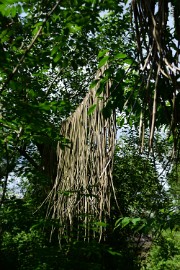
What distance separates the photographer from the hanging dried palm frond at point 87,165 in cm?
335

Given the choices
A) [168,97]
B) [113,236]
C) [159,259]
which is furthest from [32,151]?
[168,97]

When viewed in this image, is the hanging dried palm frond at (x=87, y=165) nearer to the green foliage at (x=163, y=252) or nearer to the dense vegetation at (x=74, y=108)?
the dense vegetation at (x=74, y=108)

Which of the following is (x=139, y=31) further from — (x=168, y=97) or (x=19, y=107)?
(x=19, y=107)

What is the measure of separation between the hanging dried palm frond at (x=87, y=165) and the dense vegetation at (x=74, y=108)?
0.52 ft

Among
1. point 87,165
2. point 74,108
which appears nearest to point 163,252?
point 74,108

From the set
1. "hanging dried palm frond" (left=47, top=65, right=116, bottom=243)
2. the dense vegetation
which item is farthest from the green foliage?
"hanging dried palm frond" (left=47, top=65, right=116, bottom=243)

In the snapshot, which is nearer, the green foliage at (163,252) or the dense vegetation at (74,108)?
the dense vegetation at (74,108)

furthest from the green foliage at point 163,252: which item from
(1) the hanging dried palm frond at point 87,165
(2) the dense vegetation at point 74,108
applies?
(1) the hanging dried palm frond at point 87,165

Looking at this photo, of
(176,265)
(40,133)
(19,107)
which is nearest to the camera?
(19,107)

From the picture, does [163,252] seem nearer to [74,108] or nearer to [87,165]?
[74,108]

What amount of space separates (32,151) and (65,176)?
21.8ft

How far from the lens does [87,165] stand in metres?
3.59

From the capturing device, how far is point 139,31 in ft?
5.16

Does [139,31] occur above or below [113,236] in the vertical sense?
above
